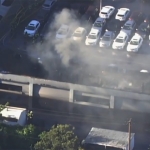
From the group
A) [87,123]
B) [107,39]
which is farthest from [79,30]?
[87,123]

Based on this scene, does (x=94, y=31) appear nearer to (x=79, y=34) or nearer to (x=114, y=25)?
(x=79, y=34)

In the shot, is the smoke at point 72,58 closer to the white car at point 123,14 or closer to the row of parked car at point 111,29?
the row of parked car at point 111,29

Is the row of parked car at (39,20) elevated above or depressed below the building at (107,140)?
above

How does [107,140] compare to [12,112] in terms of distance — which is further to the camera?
[12,112]

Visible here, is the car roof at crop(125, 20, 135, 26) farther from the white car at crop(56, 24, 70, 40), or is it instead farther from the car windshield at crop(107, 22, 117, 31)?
the white car at crop(56, 24, 70, 40)

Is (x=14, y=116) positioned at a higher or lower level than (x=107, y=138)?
higher

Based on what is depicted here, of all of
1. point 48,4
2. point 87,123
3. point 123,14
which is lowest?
point 87,123

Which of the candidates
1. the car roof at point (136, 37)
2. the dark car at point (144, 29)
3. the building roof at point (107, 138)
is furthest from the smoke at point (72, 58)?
the building roof at point (107, 138)

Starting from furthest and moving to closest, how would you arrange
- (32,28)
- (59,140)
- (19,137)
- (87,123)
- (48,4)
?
1. (48,4)
2. (32,28)
3. (87,123)
4. (19,137)
5. (59,140)
